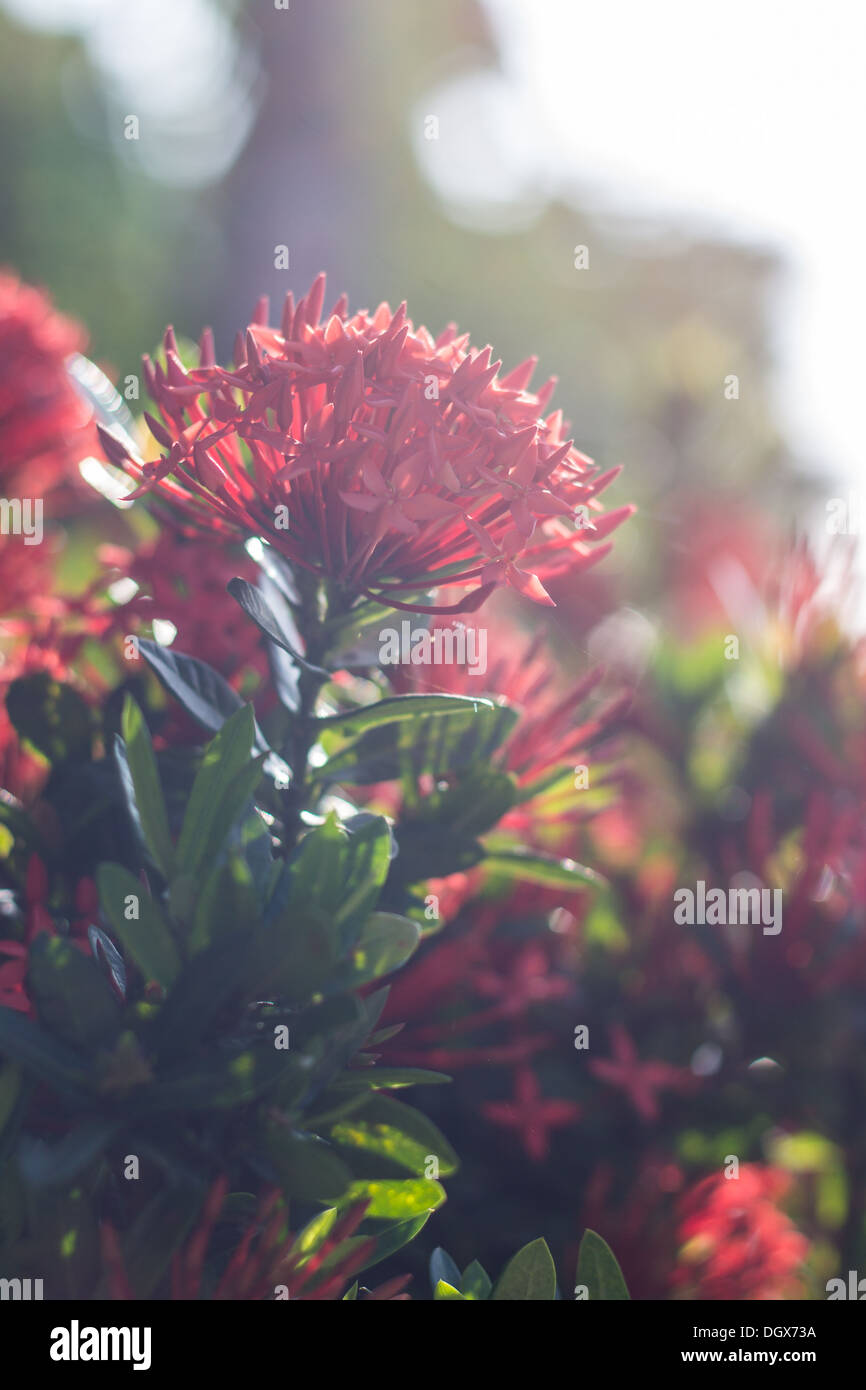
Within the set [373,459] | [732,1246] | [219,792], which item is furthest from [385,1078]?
[732,1246]

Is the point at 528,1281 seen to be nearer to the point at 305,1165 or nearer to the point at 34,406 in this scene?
the point at 305,1165

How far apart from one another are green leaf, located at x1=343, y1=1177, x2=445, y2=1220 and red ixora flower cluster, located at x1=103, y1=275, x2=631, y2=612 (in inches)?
9.2

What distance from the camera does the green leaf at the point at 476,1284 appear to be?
0.42 meters

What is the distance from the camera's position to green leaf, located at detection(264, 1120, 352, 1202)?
0.34 m

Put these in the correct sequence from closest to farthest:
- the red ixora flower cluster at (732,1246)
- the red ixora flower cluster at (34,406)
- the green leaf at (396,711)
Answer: the green leaf at (396,711) → the red ixora flower cluster at (732,1246) → the red ixora flower cluster at (34,406)

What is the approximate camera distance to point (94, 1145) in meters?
0.32

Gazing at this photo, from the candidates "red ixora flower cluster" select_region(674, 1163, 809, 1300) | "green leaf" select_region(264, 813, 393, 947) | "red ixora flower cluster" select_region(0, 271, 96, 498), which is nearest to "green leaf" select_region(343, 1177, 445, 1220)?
"green leaf" select_region(264, 813, 393, 947)

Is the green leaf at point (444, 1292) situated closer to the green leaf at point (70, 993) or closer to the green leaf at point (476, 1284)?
the green leaf at point (476, 1284)

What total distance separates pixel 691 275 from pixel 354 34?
10.0 ft

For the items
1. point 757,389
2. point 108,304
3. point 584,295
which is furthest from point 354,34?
point 757,389

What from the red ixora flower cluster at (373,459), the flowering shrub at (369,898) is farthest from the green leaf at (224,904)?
the red ixora flower cluster at (373,459)

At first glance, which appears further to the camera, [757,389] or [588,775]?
[757,389]

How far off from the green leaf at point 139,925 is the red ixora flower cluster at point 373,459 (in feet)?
0.46
